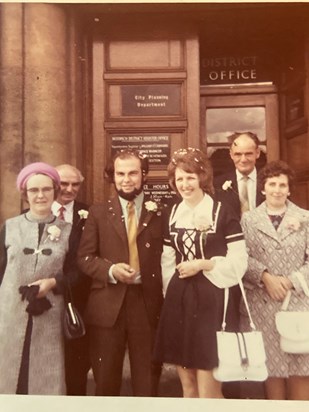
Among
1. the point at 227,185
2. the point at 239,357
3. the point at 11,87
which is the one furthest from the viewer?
the point at 11,87

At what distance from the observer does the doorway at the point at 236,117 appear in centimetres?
147

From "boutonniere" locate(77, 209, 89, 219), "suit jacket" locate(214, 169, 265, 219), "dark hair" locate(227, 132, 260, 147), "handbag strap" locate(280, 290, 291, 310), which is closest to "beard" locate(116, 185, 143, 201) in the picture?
"boutonniere" locate(77, 209, 89, 219)

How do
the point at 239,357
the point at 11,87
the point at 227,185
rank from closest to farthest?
the point at 239,357 < the point at 227,185 < the point at 11,87

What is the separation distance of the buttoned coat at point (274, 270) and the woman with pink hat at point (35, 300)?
51cm

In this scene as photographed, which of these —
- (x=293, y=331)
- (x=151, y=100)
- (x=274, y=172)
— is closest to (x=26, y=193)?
(x=151, y=100)

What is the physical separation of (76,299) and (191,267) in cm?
34

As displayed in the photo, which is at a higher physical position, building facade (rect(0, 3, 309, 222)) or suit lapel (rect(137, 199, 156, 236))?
building facade (rect(0, 3, 309, 222))

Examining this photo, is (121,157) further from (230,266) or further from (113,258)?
(230,266)

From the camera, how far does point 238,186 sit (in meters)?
1.42

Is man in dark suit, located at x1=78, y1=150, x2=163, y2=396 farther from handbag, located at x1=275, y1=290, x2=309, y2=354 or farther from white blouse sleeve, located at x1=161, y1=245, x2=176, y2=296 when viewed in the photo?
handbag, located at x1=275, y1=290, x2=309, y2=354

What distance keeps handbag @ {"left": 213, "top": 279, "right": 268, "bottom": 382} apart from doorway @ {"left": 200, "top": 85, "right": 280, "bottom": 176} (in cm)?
44

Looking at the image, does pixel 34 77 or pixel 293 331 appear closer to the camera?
pixel 293 331

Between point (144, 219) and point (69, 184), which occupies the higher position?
point (69, 184)

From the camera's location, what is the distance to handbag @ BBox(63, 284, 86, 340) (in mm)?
1371
